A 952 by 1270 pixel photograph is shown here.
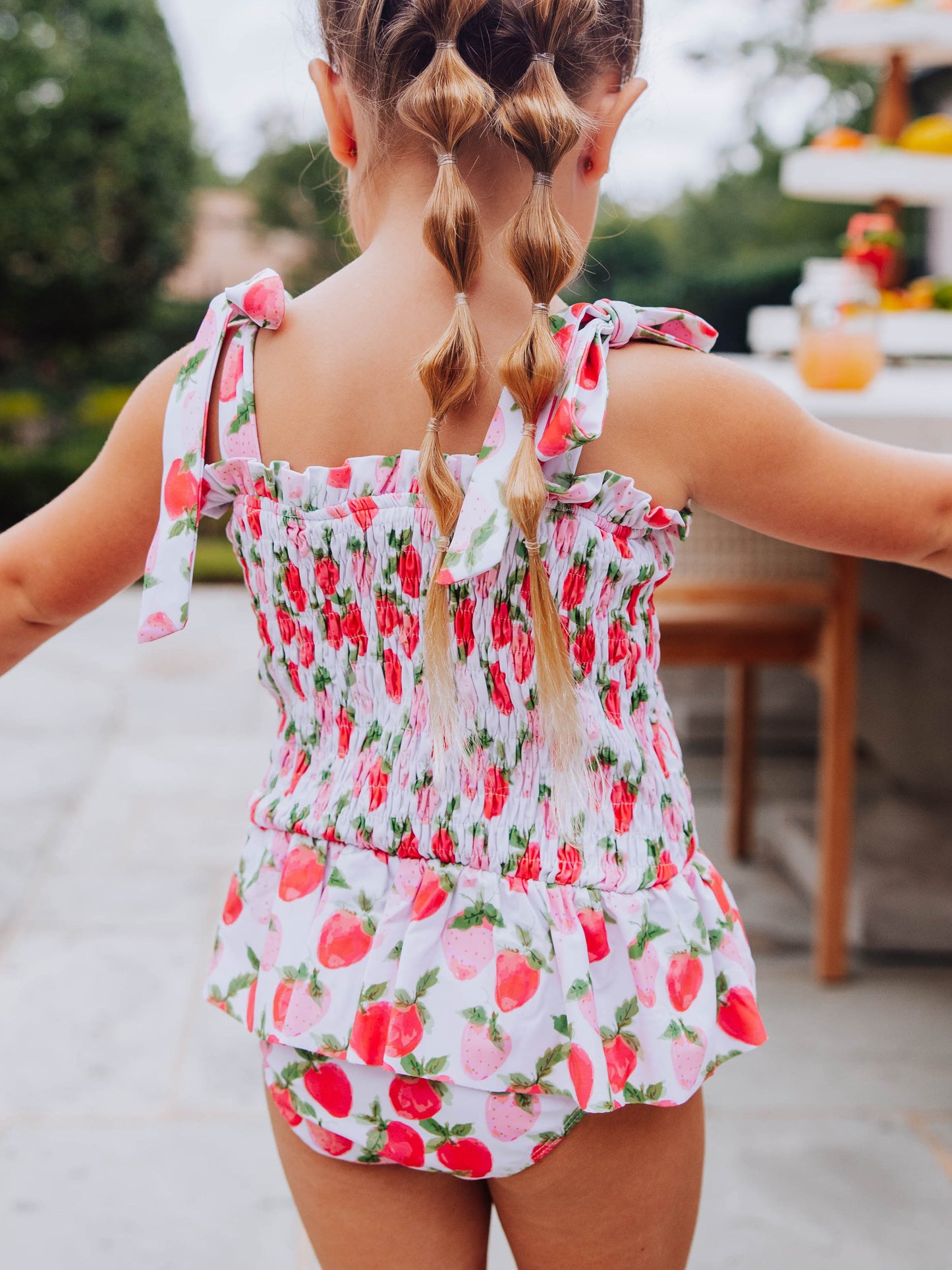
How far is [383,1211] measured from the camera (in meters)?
0.94

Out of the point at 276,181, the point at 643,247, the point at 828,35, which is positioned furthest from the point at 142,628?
the point at 276,181

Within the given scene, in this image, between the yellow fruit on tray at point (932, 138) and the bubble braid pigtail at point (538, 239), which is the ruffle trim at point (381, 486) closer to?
the bubble braid pigtail at point (538, 239)

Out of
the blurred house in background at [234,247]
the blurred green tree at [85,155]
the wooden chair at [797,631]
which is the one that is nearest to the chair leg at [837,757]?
the wooden chair at [797,631]

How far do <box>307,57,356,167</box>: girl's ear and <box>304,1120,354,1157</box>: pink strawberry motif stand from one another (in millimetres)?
720

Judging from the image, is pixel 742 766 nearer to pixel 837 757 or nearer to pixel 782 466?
pixel 837 757

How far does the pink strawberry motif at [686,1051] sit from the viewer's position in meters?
0.88

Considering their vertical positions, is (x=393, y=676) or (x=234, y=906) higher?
(x=393, y=676)

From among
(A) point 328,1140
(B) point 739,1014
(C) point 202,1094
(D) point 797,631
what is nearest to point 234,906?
(A) point 328,1140

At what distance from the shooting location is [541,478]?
2.60ft

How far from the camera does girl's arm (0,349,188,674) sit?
0.89 metres

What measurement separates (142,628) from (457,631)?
0.74 feet

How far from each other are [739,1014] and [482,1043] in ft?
0.71

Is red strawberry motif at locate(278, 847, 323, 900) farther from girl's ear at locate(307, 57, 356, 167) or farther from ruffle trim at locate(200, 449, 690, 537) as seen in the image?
girl's ear at locate(307, 57, 356, 167)

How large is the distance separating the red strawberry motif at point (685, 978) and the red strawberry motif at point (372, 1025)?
0.20 meters
